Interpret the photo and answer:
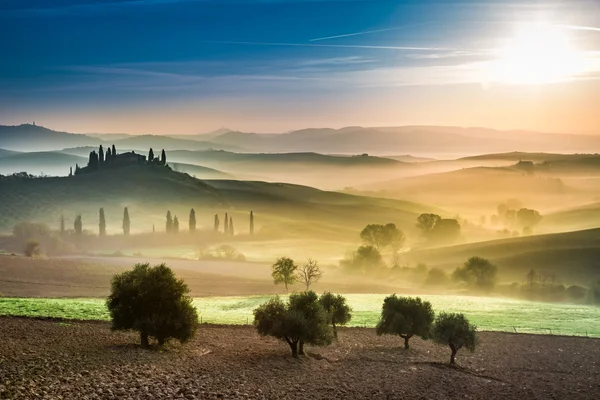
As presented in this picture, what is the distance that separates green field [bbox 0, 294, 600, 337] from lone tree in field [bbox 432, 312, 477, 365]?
18722 mm

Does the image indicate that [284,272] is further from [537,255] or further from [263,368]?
[537,255]

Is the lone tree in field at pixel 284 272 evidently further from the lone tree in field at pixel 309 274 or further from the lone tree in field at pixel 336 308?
the lone tree in field at pixel 336 308

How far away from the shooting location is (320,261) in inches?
6801

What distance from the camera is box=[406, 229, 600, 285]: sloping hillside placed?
14904 cm

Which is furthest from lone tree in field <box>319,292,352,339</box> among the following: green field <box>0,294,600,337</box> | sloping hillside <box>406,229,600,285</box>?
sloping hillside <box>406,229,600,285</box>

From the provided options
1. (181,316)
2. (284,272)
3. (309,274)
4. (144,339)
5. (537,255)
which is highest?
(537,255)

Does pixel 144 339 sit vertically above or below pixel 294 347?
above

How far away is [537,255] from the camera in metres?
163

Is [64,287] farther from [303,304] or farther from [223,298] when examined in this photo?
[303,304]

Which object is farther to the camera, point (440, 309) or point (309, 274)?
point (309, 274)

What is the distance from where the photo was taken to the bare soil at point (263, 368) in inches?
1641

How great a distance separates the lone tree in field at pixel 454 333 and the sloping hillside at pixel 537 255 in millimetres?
89905

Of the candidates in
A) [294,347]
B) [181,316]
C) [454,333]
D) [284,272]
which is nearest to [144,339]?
[181,316]

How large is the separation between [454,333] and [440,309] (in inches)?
1405
